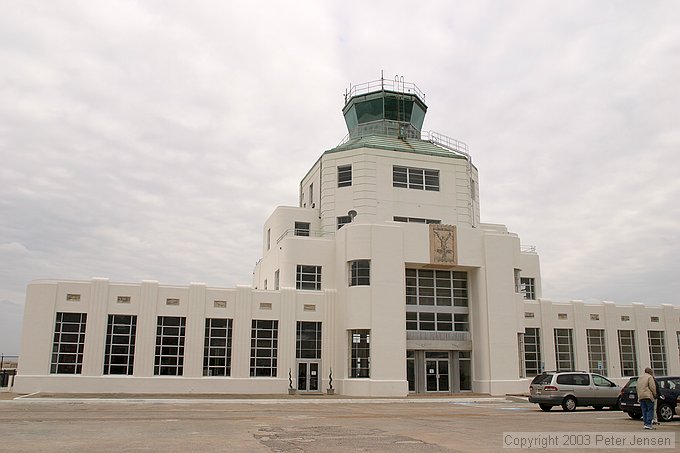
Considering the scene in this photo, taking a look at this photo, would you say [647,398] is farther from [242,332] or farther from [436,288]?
[242,332]

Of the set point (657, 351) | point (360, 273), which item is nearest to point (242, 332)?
point (360, 273)

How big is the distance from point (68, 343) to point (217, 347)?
7.96 meters

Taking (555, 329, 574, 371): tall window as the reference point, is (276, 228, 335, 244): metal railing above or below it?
above

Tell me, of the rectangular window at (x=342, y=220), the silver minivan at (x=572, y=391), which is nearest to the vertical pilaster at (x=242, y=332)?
the rectangular window at (x=342, y=220)

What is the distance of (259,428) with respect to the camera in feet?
55.4

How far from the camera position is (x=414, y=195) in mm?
42094

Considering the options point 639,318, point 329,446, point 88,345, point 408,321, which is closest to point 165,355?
point 88,345

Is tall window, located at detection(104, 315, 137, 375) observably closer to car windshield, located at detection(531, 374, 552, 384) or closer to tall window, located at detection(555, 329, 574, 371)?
car windshield, located at detection(531, 374, 552, 384)

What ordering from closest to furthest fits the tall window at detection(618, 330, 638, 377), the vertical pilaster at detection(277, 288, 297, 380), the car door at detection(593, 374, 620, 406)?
the car door at detection(593, 374, 620, 406)
the vertical pilaster at detection(277, 288, 297, 380)
the tall window at detection(618, 330, 638, 377)

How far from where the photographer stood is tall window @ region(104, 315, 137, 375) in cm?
3394

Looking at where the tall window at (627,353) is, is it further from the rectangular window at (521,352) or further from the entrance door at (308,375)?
the entrance door at (308,375)

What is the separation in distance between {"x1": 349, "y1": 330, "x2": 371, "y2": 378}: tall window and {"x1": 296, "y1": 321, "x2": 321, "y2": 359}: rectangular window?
2159 millimetres

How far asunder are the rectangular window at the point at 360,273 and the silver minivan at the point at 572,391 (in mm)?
13229

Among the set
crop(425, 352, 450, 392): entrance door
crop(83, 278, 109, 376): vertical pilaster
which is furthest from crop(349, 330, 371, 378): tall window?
crop(83, 278, 109, 376): vertical pilaster
